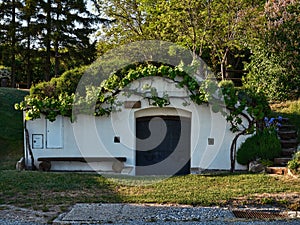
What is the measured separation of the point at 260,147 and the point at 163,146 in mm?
2375

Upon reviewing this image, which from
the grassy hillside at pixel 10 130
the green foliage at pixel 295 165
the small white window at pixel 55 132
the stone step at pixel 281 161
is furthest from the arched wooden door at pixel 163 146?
the grassy hillside at pixel 10 130

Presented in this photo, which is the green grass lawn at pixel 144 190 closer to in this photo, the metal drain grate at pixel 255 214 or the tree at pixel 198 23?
the metal drain grate at pixel 255 214

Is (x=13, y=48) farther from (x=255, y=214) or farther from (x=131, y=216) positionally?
(x=255, y=214)

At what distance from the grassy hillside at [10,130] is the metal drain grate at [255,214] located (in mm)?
6474

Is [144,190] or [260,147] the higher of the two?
[260,147]

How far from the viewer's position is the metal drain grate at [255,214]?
5.43m

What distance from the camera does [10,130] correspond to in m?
13.8

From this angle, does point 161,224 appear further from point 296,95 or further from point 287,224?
point 296,95

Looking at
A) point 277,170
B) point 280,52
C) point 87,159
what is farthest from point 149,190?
point 280,52

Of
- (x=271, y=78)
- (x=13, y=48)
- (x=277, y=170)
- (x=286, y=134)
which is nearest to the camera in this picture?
(x=277, y=170)

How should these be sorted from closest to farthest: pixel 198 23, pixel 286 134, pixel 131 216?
pixel 131 216 < pixel 286 134 < pixel 198 23

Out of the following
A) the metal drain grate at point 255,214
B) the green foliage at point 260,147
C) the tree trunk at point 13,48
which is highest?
the tree trunk at point 13,48

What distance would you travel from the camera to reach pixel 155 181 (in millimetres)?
8000

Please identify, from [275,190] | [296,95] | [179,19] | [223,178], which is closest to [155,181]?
[223,178]
